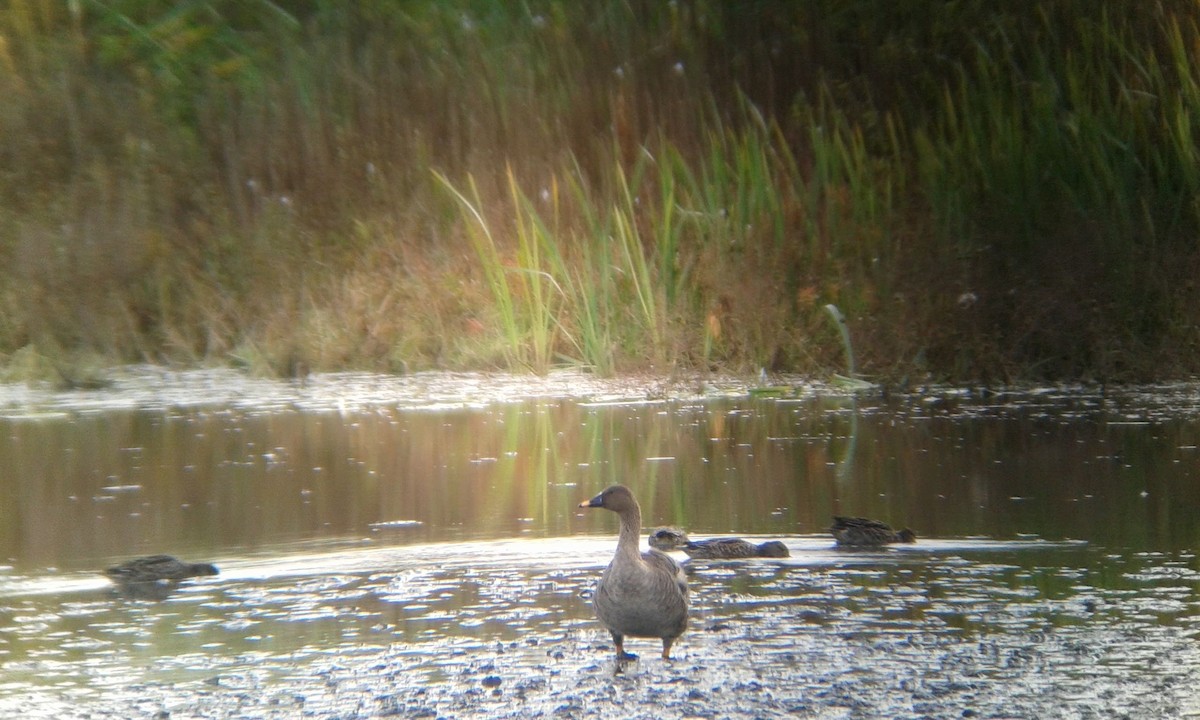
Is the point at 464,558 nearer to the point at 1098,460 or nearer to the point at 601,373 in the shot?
the point at 1098,460

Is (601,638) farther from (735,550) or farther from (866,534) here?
(866,534)

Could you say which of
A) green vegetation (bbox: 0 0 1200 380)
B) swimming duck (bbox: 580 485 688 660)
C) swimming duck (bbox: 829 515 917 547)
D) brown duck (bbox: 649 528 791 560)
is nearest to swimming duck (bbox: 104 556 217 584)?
brown duck (bbox: 649 528 791 560)

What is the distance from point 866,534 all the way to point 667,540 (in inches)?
27.2

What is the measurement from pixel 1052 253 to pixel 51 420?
617cm

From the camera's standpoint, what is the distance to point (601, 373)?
11469mm

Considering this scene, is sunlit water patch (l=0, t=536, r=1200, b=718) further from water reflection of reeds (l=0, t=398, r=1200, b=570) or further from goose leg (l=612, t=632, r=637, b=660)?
water reflection of reeds (l=0, t=398, r=1200, b=570)

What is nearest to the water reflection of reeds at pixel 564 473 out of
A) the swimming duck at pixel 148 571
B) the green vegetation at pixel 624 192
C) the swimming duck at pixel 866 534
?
the swimming duck at pixel 866 534

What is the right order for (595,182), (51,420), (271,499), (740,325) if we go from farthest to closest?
(595,182) → (740,325) → (51,420) → (271,499)

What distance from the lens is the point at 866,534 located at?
19.5 ft

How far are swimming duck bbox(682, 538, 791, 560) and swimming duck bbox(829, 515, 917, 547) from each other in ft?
0.79

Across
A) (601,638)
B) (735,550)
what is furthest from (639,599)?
(735,550)

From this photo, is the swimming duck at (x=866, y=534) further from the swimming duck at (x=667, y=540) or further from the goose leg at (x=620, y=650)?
the goose leg at (x=620, y=650)

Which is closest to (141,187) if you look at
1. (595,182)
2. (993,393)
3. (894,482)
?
(595,182)

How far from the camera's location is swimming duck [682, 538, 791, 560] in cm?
588
